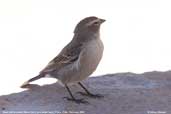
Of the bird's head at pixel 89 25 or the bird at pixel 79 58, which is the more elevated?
the bird's head at pixel 89 25

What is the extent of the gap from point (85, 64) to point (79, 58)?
21 cm

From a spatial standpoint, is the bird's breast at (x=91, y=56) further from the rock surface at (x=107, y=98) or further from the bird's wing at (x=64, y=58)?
the rock surface at (x=107, y=98)

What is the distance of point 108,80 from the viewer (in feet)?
47.1

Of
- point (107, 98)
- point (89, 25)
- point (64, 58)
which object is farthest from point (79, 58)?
point (107, 98)

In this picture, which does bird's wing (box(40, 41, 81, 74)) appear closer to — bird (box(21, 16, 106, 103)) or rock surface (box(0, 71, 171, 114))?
bird (box(21, 16, 106, 103))

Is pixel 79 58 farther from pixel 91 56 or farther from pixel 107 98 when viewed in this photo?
pixel 107 98

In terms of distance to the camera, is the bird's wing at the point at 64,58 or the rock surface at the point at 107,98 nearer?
the rock surface at the point at 107,98

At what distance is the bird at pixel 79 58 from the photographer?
12.7 meters

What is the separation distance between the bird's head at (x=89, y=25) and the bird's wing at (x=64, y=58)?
29 cm

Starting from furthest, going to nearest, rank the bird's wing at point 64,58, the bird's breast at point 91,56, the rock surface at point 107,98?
the bird's wing at point 64,58 → the bird's breast at point 91,56 → the rock surface at point 107,98

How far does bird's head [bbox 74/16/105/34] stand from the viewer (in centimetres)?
1311

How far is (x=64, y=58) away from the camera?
13125 mm

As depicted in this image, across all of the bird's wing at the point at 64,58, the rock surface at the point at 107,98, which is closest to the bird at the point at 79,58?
the bird's wing at the point at 64,58

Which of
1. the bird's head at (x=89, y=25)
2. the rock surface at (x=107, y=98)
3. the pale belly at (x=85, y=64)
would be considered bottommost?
the rock surface at (x=107, y=98)
